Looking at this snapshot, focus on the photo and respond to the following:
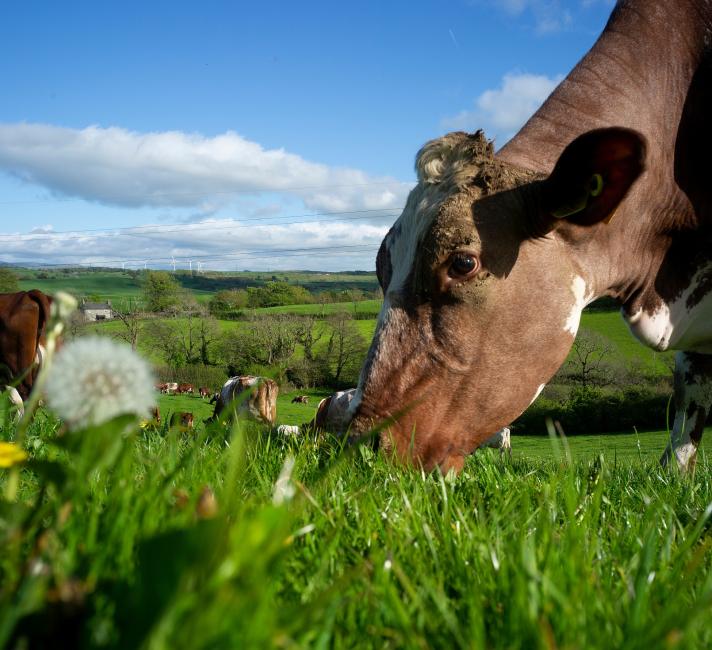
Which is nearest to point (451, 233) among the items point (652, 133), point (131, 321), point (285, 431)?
point (652, 133)

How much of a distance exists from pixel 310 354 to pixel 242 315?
28916mm

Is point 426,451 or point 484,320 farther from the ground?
point 484,320

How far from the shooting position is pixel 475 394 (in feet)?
13.5

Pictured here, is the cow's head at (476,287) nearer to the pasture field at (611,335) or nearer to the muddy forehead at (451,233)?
the muddy forehead at (451,233)

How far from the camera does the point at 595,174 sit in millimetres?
3717

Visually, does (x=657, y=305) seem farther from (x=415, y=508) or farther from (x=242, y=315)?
(x=242, y=315)

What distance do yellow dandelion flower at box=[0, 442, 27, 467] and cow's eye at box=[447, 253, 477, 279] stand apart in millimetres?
3018

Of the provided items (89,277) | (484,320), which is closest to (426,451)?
(484,320)

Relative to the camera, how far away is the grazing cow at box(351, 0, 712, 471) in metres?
3.90

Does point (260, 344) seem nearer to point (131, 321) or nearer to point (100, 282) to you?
point (131, 321)

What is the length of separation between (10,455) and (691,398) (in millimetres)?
5880

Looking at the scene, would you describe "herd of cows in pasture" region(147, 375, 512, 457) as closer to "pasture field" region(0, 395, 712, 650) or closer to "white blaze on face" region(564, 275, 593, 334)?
"white blaze on face" region(564, 275, 593, 334)

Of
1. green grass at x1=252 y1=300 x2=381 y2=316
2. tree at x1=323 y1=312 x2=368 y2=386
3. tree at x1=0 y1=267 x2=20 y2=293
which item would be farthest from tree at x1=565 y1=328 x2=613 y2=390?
tree at x1=0 y1=267 x2=20 y2=293

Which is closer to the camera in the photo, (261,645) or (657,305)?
(261,645)
